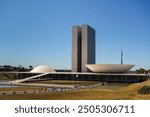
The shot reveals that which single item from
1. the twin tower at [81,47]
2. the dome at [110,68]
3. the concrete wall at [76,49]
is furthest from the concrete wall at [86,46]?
the dome at [110,68]

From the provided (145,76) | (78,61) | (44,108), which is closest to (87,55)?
(78,61)

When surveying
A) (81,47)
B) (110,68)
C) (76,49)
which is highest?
(81,47)

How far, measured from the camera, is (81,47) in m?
96.1

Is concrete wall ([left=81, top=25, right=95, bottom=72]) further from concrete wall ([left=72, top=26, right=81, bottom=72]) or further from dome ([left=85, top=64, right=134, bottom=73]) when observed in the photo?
dome ([left=85, top=64, right=134, bottom=73])

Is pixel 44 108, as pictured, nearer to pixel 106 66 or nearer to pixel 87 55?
pixel 106 66

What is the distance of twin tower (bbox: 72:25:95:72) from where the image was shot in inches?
3693

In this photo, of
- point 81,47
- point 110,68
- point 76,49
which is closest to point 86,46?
point 81,47

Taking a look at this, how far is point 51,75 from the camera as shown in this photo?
77.9m

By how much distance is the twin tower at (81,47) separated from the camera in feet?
308

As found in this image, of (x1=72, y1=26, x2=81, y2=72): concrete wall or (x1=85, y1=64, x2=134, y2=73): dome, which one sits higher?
(x1=72, y1=26, x2=81, y2=72): concrete wall

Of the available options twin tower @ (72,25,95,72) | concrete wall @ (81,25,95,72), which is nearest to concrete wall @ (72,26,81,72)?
twin tower @ (72,25,95,72)

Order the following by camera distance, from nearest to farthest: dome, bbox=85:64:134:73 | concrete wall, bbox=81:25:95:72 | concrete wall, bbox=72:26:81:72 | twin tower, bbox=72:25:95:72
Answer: dome, bbox=85:64:134:73
concrete wall, bbox=81:25:95:72
twin tower, bbox=72:25:95:72
concrete wall, bbox=72:26:81:72

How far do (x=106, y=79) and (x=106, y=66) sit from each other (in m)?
6.23

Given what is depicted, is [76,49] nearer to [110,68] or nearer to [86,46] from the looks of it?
[86,46]
